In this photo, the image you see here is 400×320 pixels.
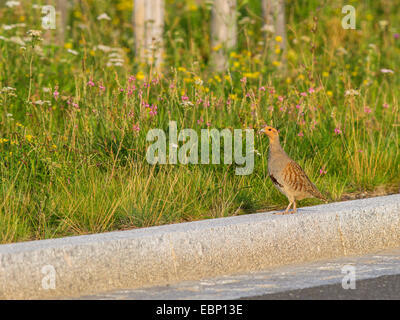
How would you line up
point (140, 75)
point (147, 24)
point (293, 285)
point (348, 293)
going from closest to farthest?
point (348, 293), point (293, 285), point (140, 75), point (147, 24)

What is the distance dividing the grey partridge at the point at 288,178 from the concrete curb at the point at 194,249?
0.13 m

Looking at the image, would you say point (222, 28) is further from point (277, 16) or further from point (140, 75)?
point (140, 75)

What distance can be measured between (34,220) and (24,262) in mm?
1163

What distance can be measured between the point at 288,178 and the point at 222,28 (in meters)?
5.90

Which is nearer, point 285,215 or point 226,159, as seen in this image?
point 285,215

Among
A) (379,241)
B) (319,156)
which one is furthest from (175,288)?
(319,156)

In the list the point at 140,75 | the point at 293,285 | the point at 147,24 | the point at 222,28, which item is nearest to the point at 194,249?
the point at 293,285

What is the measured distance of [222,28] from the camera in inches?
464

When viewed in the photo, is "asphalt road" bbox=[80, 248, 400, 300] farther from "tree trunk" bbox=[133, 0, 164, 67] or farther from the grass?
"tree trunk" bbox=[133, 0, 164, 67]

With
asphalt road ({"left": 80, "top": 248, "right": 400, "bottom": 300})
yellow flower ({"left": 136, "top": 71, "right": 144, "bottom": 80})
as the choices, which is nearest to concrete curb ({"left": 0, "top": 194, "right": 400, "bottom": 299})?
asphalt road ({"left": 80, "top": 248, "right": 400, "bottom": 300})

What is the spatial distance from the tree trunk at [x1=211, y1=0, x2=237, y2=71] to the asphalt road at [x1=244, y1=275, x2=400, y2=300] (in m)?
5.88

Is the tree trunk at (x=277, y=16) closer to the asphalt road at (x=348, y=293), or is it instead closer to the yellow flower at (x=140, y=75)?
the yellow flower at (x=140, y=75)

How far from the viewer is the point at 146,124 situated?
7.21m
